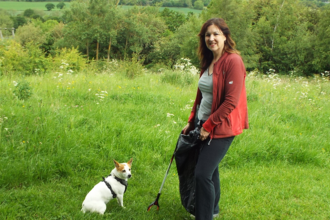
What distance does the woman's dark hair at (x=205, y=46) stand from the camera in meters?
2.42

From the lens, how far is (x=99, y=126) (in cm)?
459

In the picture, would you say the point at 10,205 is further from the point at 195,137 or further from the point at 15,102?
the point at 15,102

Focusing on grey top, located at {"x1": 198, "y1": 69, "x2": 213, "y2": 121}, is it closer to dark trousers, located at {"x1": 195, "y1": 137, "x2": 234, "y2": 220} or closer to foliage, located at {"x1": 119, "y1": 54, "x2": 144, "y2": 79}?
dark trousers, located at {"x1": 195, "y1": 137, "x2": 234, "y2": 220}

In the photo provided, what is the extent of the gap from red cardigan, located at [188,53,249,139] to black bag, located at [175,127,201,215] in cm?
42

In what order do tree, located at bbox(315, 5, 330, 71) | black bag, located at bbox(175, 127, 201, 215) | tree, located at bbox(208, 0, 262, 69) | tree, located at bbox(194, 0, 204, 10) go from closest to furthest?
black bag, located at bbox(175, 127, 201, 215) → tree, located at bbox(315, 5, 330, 71) → tree, located at bbox(208, 0, 262, 69) → tree, located at bbox(194, 0, 204, 10)

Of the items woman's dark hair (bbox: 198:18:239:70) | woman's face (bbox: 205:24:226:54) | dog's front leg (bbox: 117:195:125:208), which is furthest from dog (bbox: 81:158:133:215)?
woman's face (bbox: 205:24:226:54)

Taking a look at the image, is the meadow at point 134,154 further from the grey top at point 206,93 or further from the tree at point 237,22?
the tree at point 237,22

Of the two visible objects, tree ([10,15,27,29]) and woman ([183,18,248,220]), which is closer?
woman ([183,18,248,220])

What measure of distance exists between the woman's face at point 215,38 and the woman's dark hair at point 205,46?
1.4 inches

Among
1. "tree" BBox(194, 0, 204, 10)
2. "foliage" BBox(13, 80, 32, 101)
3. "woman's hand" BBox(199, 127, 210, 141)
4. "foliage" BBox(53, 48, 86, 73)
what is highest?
"tree" BBox(194, 0, 204, 10)

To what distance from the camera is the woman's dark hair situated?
242cm

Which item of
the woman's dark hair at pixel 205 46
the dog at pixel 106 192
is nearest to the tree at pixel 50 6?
the dog at pixel 106 192

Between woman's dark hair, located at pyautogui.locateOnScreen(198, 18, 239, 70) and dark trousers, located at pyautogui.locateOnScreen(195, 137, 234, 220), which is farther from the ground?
woman's dark hair, located at pyautogui.locateOnScreen(198, 18, 239, 70)

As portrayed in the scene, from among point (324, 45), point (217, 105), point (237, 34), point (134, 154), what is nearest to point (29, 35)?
point (237, 34)
